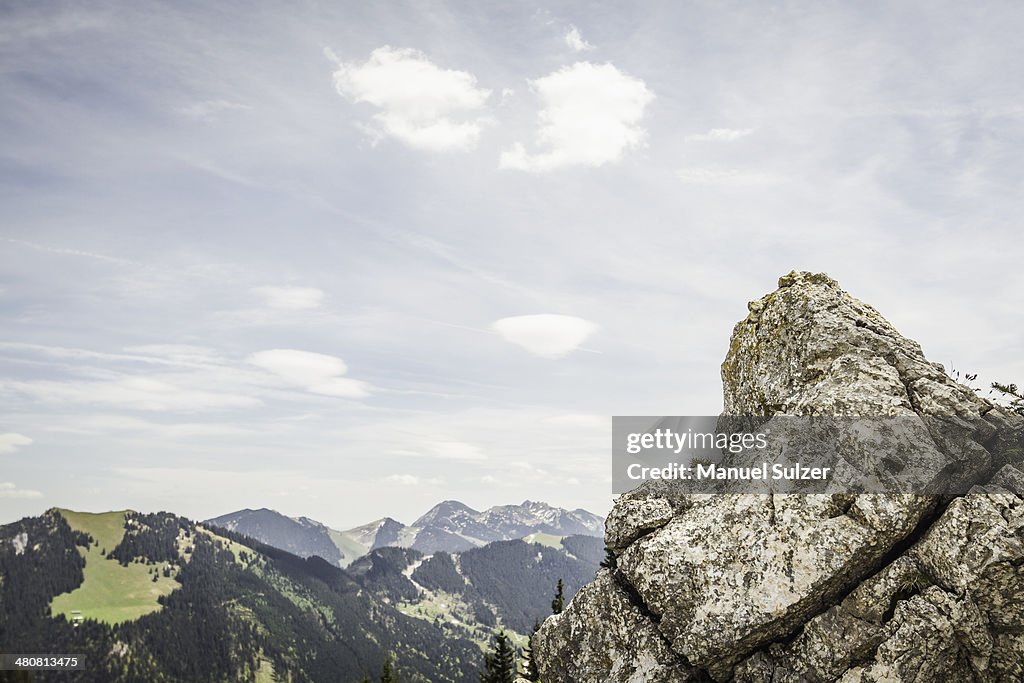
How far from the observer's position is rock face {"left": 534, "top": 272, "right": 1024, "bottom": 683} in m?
16.0

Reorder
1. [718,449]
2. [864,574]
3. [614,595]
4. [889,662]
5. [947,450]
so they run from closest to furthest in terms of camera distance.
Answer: [889,662] → [864,574] → [947,450] → [614,595] → [718,449]

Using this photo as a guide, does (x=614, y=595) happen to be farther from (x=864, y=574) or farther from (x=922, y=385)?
(x=922, y=385)

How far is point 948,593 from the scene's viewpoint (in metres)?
16.3

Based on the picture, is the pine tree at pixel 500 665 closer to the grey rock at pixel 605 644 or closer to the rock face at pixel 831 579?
the grey rock at pixel 605 644

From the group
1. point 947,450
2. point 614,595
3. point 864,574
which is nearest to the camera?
point 864,574

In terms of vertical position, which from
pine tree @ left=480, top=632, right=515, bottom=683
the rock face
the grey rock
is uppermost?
the rock face

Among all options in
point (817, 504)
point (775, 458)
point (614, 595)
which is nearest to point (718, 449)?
point (775, 458)

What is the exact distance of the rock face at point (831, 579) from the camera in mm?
15969

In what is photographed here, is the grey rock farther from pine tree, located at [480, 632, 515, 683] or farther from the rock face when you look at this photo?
pine tree, located at [480, 632, 515, 683]

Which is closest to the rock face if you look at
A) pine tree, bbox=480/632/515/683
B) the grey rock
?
the grey rock

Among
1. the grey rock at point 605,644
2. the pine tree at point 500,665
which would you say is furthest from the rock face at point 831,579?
the pine tree at point 500,665

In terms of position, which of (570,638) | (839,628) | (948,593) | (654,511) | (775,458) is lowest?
(570,638)

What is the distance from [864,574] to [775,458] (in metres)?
4.03

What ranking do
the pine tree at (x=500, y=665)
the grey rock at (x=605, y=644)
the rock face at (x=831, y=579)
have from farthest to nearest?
the pine tree at (x=500, y=665), the grey rock at (x=605, y=644), the rock face at (x=831, y=579)
